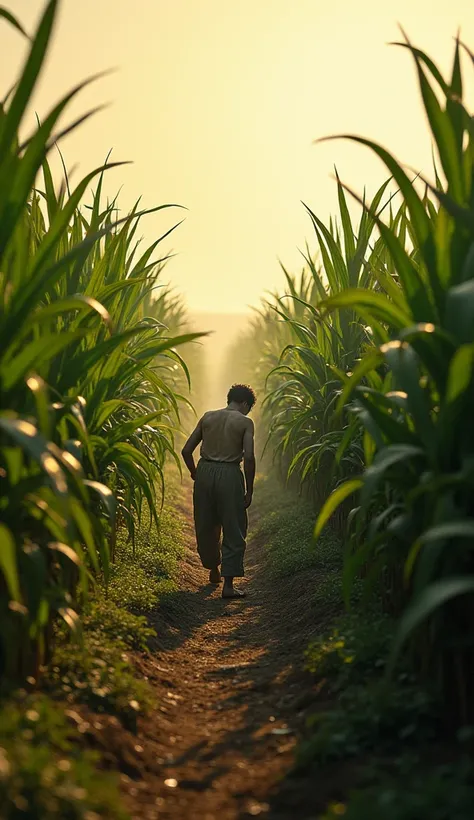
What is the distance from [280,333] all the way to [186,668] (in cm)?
848

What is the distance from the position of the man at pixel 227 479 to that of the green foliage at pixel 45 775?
12.3 feet

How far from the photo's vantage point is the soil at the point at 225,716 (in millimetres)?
2693

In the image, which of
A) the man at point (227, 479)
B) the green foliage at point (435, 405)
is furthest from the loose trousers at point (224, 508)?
the green foliage at point (435, 405)

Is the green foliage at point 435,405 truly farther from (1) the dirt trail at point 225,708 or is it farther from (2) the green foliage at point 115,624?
(2) the green foliage at point 115,624

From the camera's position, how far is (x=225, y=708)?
3812 millimetres

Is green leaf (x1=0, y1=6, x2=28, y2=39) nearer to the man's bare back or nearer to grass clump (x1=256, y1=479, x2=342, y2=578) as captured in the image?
grass clump (x1=256, y1=479, x2=342, y2=578)

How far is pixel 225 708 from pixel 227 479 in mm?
2683

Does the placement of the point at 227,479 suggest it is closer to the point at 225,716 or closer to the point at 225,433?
the point at 225,433

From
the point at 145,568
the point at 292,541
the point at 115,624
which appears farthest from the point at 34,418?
the point at 292,541

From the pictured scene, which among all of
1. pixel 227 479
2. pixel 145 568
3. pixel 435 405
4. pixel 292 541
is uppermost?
pixel 435 405

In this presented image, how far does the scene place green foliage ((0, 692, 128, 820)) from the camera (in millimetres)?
2131

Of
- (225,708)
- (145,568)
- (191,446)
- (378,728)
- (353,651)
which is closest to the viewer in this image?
(378,728)

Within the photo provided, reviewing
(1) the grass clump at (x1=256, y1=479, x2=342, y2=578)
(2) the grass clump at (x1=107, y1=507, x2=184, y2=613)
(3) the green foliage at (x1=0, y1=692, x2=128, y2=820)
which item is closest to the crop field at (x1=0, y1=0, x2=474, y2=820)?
(3) the green foliage at (x1=0, y1=692, x2=128, y2=820)

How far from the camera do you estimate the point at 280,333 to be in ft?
41.3
